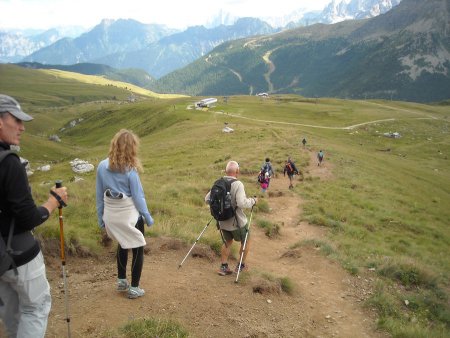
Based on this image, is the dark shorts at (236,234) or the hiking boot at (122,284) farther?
the dark shorts at (236,234)

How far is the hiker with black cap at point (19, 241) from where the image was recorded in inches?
190

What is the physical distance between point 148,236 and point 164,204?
466 cm

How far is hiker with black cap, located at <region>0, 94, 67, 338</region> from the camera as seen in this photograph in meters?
4.83

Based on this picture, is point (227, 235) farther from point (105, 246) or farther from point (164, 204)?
point (164, 204)

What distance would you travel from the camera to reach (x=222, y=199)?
1036 centimetres

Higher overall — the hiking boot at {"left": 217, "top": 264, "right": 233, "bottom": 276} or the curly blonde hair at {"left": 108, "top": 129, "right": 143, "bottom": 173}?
the curly blonde hair at {"left": 108, "top": 129, "right": 143, "bottom": 173}

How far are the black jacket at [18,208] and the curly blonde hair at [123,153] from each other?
2.64m

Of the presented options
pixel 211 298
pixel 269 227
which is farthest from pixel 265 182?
pixel 211 298

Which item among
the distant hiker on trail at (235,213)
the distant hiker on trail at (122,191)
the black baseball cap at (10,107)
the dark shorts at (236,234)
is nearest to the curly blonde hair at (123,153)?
the distant hiker on trail at (122,191)

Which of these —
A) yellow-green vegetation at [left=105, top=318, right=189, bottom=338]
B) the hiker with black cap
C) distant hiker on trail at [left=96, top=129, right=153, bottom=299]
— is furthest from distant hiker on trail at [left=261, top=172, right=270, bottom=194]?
the hiker with black cap

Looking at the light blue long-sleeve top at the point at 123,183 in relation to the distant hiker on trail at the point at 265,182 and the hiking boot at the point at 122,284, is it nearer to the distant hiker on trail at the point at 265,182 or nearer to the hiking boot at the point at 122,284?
the hiking boot at the point at 122,284

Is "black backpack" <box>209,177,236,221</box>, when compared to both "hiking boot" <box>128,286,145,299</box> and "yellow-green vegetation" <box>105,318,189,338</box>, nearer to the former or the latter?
"hiking boot" <box>128,286,145,299</box>

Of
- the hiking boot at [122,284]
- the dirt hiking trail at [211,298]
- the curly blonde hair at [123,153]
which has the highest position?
the curly blonde hair at [123,153]

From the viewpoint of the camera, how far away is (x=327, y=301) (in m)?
11.1
